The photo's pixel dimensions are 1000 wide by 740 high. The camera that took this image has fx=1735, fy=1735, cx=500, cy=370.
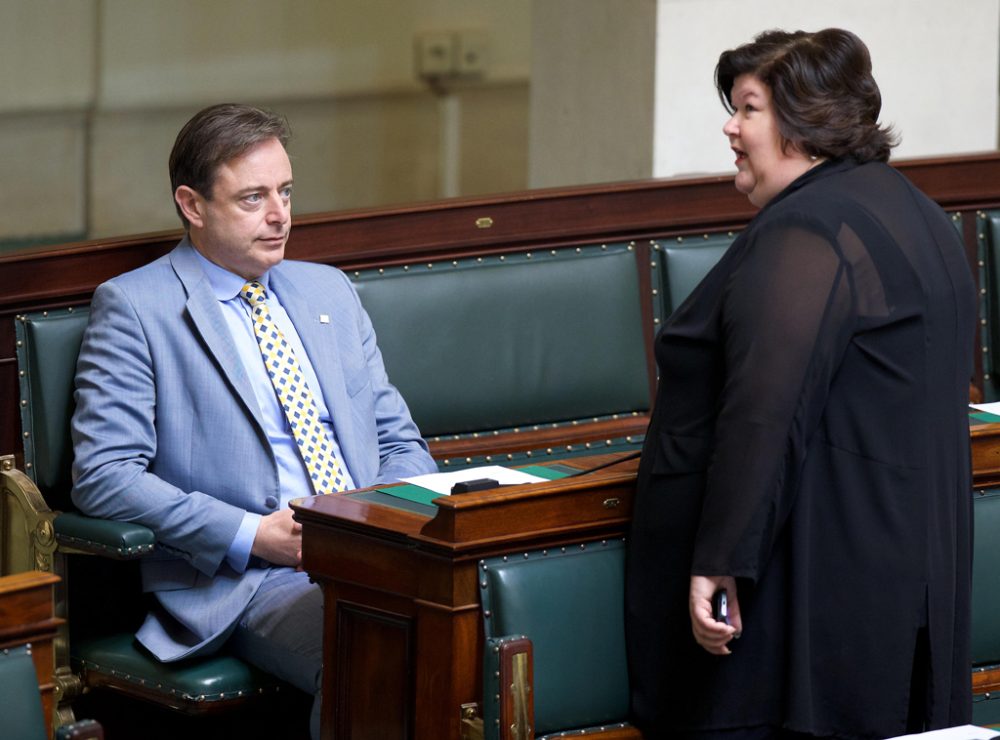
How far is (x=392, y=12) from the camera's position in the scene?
915 cm

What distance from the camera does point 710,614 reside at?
2.60 m

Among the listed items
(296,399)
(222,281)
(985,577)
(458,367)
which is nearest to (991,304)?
(458,367)

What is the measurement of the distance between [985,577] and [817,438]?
2.43 ft

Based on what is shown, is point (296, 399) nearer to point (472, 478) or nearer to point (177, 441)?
point (177, 441)

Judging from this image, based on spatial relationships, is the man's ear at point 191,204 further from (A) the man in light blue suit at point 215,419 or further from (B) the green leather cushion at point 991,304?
(B) the green leather cushion at point 991,304

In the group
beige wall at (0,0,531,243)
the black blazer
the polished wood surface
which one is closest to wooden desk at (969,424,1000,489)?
the black blazer

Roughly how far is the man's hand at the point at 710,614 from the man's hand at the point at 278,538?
939mm

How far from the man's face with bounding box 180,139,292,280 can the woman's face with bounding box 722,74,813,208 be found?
3.44 ft

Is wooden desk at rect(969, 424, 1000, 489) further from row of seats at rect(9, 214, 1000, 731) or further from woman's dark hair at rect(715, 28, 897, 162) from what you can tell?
row of seats at rect(9, 214, 1000, 731)

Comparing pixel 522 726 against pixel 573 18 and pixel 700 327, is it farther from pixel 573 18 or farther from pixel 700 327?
pixel 573 18

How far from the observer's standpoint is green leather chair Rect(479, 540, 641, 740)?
273cm

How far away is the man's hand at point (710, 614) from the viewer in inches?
102

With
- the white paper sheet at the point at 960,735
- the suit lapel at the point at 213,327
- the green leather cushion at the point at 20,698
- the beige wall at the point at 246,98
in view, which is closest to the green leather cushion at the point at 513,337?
the suit lapel at the point at 213,327

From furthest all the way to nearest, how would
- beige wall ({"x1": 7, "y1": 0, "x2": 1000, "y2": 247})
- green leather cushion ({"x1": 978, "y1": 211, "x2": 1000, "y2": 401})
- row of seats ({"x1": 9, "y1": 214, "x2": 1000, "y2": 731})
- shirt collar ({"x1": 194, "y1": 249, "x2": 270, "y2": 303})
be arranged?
beige wall ({"x1": 7, "y1": 0, "x2": 1000, "y2": 247}) → green leather cushion ({"x1": 978, "y1": 211, "x2": 1000, "y2": 401}) → shirt collar ({"x1": 194, "y1": 249, "x2": 270, "y2": 303}) → row of seats ({"x1": 9, "y1": 214, "x2": 1000, "y2": 731})
